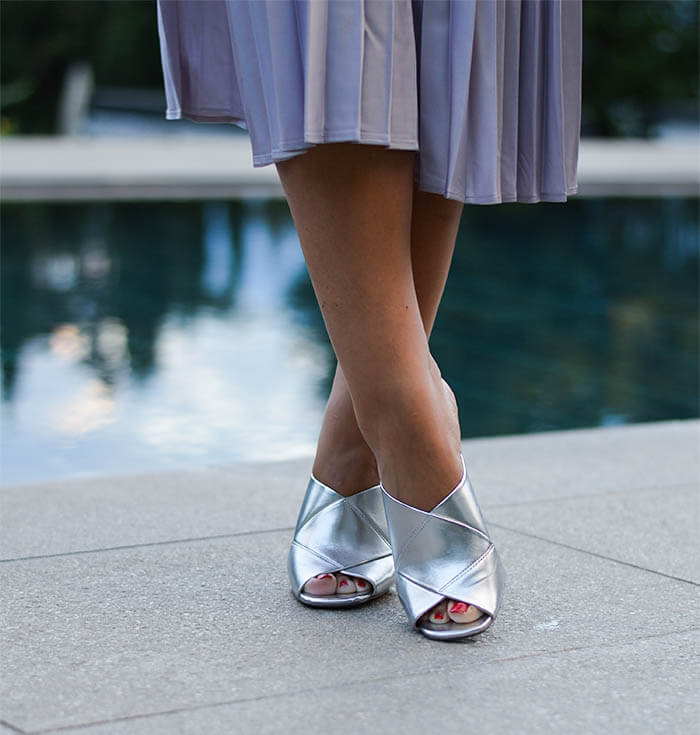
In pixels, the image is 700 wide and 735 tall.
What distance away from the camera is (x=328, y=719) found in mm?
1309

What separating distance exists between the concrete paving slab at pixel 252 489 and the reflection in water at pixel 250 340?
2.22 ft

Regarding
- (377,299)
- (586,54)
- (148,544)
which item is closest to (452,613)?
(377,299)

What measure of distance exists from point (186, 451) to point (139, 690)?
79.0 inches

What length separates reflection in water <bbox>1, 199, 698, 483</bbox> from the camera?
3.62m

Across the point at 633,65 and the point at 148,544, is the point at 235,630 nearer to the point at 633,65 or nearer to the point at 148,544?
the point at 148,544

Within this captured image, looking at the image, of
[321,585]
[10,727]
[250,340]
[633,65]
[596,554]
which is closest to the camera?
[10,727]

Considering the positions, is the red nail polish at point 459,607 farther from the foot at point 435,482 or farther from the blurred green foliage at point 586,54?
the blurred green foliage at point 586,54

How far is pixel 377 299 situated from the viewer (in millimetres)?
1543

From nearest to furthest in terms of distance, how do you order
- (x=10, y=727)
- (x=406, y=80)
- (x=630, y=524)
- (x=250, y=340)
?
(x=10, y=727) < (x=406, y=80) < (x=630, y=524) < (x=250, y=340)

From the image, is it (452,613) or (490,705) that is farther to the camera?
(452,613)

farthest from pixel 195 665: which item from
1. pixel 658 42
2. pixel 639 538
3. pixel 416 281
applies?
pixel 658 42

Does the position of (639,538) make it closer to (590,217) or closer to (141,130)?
(590,217)

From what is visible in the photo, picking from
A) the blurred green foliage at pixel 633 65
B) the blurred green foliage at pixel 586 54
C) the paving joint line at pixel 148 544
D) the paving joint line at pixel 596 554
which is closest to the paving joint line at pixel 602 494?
the paving joint line at pixel 596 554

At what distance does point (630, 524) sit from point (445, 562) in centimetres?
77
